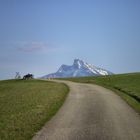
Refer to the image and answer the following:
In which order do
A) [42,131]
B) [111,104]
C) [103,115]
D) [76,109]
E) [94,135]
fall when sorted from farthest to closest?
[111,104] < [76,109] < [103,115] < [42,131] < [94,135]

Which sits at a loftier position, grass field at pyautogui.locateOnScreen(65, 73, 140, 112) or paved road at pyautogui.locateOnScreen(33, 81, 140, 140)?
grass field at pyautogui.locateOnScreen(65, 73, 140, 112)

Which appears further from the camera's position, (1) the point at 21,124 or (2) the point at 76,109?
(2) the point at 76,109

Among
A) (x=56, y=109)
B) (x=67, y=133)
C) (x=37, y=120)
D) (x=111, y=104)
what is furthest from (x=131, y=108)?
(x=67, y=133)

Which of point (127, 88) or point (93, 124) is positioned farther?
point (127, 88)

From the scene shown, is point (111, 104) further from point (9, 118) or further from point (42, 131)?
point (42, 131)

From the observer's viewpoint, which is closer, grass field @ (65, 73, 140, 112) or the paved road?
the paved road

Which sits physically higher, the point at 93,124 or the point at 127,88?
the point at 127,88

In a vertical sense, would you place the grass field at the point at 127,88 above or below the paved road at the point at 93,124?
above

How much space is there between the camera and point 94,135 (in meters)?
18.0

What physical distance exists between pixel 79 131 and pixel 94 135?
135 centimetres

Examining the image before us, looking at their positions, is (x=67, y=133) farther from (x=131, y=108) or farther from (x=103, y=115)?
(x=131, y=108)

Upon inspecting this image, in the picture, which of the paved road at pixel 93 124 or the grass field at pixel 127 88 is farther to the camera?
the grass field at pixel 127 88

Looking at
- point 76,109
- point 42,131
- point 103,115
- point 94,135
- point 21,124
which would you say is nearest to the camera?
point 94,135

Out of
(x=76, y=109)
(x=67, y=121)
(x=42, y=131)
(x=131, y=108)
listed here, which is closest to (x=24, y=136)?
(x=42, y=131)
